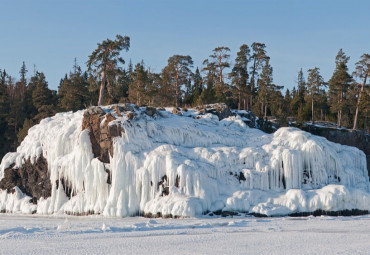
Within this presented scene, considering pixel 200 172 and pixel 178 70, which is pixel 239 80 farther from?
pixel 200 172

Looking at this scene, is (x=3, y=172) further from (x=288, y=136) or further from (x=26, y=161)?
(x=288, y=136)

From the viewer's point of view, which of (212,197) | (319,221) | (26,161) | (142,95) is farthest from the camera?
(142,95)

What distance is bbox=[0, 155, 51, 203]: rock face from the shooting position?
2658 centimetres

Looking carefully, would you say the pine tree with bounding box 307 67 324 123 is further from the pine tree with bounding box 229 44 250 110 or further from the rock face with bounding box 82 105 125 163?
the rock face with bounding box 82 105 125 163

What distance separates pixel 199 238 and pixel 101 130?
13.1 m

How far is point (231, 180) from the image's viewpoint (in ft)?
72.4

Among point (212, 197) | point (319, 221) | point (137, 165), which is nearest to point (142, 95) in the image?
point (137, 165)

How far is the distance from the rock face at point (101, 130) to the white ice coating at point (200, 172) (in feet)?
1.39

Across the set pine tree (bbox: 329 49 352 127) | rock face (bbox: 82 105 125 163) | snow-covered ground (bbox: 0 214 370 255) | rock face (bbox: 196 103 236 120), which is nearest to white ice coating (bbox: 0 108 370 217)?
rock face (bbox: 82 105 125 163)

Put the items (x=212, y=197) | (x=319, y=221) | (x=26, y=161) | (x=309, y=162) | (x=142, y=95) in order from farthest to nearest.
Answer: (x=142, y=95), (x=26, y=161), (x=309, y=162), (x=212, y=197), (x=319, y=221)

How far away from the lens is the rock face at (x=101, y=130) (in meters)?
23.6

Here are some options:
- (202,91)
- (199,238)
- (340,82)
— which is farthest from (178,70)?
(199,238)

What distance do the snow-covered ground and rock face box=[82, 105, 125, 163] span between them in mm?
7824

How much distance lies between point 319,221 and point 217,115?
13350mm
